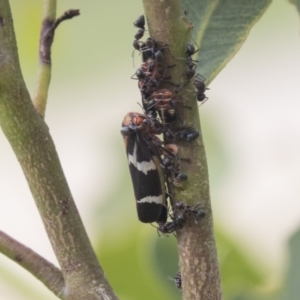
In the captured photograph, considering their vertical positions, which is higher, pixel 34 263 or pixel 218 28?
pixel 218 28

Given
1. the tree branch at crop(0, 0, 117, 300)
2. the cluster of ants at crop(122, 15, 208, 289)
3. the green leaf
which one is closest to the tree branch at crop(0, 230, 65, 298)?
the tree branch at crop(0, 0, 117, 300)

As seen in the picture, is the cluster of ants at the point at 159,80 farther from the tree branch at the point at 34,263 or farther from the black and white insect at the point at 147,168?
the tree branch at the point at 34,263

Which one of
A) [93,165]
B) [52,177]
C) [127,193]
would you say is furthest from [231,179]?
[52,177]

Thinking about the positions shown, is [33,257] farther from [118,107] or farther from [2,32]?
[118,107]

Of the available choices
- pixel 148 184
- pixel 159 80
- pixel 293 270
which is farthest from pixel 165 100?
pixel 293 270

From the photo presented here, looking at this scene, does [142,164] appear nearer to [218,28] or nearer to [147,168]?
[147,168]

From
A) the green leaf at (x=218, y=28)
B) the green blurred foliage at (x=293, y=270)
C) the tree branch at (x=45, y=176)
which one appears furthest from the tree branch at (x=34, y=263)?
the green blurred foliage at (x=293, y=270)

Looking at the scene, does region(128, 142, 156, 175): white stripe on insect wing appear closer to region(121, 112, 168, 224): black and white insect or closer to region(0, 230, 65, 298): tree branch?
region(121, 112, 168, 224): black and white insect
